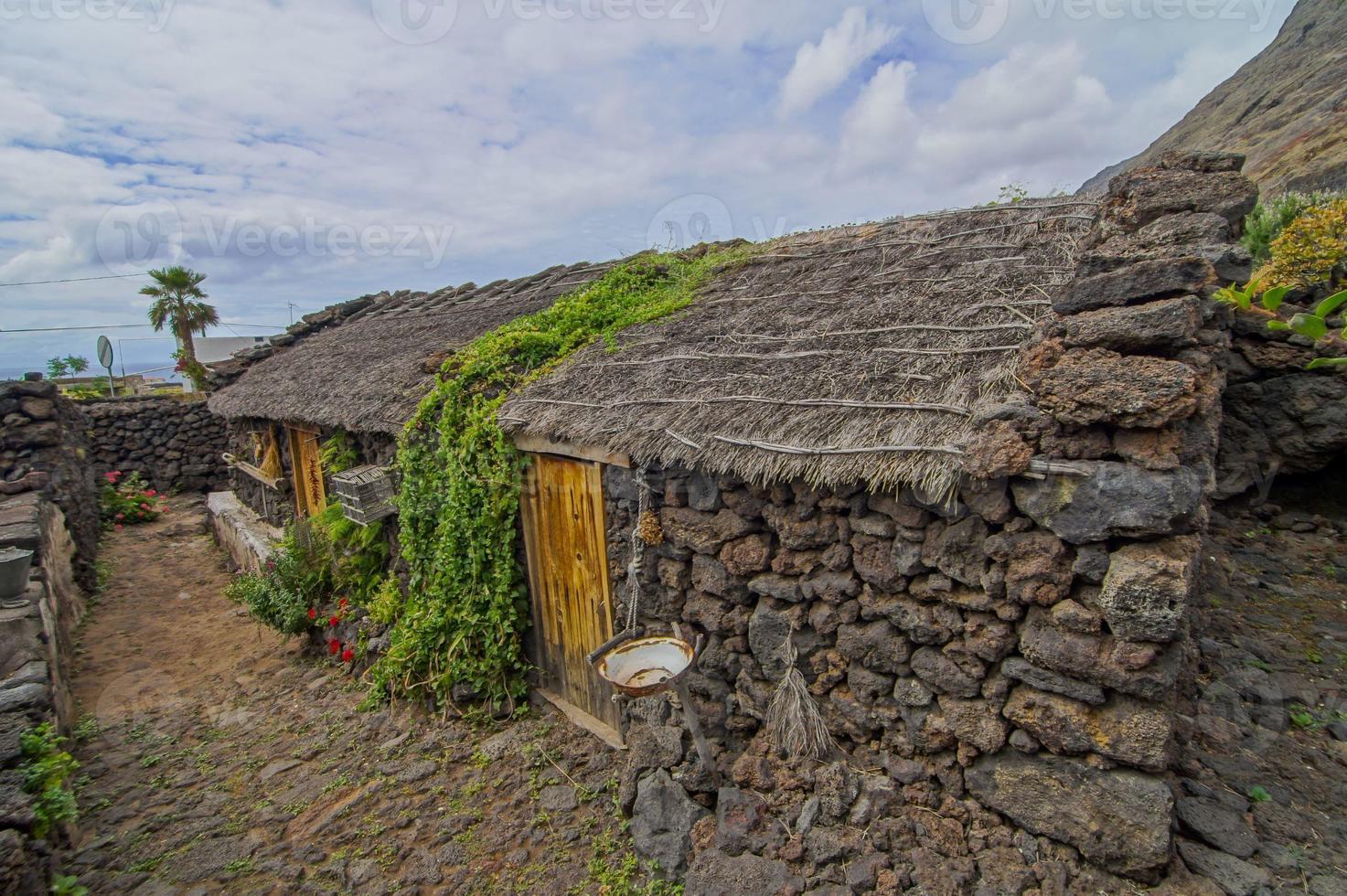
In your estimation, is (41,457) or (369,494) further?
(41,457)

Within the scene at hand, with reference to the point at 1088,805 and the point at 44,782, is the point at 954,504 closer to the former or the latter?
the point at 1088,805

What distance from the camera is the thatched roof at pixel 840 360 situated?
3070 millimetres

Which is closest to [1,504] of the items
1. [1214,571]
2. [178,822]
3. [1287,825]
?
[178,822]

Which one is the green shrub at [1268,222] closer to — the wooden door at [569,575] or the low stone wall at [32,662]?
the wooden door at [569,575]

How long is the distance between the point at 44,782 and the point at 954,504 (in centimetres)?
511

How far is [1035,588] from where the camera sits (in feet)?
8.64

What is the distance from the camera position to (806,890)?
291 centimetres

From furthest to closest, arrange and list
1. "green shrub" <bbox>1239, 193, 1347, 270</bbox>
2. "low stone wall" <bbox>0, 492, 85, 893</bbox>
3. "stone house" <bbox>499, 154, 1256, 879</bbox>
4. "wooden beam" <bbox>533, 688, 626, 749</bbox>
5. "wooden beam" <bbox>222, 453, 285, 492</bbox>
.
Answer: "wooden beam" <bbox>222, 453, 285, 492</bbox> < "green shrub" <bbox>1239, 193, 1347, 270</bbox> < "wooden beam" <bbox>533, 688, 626, 749</bbox> < "low stone wall" <bbox>0, 492, 85, 893</bbox> < "stone house" <bbox>499, 154, 1256, 879</bbox>

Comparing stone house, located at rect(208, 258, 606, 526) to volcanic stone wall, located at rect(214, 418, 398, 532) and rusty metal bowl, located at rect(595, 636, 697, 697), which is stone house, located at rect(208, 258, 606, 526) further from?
rusty metal bowl, located at rect(595, 636, 697, 697)

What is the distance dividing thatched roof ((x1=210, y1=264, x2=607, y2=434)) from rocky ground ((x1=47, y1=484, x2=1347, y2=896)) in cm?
275

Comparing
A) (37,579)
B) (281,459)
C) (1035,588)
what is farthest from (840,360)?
(281,459)

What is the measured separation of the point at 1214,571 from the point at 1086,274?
8.82 ft

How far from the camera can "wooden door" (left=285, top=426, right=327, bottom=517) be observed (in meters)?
8.47

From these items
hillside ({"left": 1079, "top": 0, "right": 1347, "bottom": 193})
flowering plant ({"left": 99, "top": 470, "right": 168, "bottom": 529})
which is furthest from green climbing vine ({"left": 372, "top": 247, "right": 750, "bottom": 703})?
flowering plant ({"left": 99, "top": 470, "right": 168, "bottom": 529})
